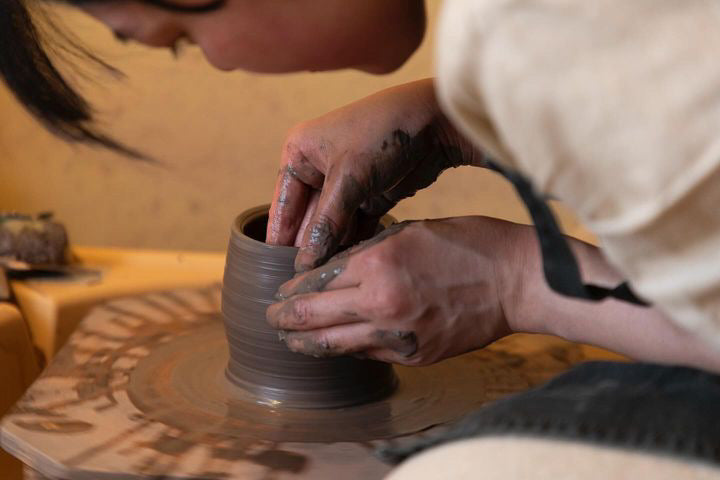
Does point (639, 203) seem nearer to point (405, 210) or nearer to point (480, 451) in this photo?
point (480, 451)

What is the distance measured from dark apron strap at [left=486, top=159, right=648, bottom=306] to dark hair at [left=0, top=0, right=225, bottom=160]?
15.0 inches

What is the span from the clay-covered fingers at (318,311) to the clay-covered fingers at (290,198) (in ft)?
0.55

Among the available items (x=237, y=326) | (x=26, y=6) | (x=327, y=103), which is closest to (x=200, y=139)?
(x=327, y=103)

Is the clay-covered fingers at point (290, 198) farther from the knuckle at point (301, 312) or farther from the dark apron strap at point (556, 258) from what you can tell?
the dark apron strap at point (556, 258)

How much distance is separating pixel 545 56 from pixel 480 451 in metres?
0.31

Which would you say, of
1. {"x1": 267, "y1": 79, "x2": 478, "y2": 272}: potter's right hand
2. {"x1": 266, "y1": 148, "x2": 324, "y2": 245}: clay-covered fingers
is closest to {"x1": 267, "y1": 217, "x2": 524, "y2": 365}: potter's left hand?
{"x1": 267, "y1": 79, "x2": 478, "y2": 272}: potter's right hand

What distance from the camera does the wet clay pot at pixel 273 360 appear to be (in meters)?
1.27

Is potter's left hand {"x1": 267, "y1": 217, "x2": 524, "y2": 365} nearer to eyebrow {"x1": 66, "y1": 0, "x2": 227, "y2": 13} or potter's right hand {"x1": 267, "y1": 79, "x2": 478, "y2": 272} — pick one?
potter's right hand {"x1": 267, "y1": 79, "x2": 478, "y2": 272}

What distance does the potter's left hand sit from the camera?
105cm

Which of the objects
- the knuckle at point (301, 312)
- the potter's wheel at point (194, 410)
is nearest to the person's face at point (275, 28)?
the knuckle at point (301, 312)

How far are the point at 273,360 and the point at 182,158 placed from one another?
1.60 meters

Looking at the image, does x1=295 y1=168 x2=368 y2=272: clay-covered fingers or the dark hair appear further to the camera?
x1=295 y1=168 x2=368 y2=272: clay-covered fingers

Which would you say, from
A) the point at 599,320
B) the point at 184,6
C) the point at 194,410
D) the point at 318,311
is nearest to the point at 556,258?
the point at 599,320

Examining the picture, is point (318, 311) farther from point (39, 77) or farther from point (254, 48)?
point (39, 77)
